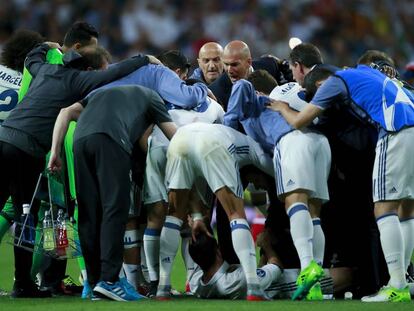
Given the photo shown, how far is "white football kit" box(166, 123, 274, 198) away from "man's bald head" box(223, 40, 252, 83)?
1395mm

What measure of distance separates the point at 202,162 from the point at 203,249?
2.11 ft

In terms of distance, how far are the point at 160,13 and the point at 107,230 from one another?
32.9 ft

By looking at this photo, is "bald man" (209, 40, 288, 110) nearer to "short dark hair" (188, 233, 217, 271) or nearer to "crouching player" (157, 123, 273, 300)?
"crouching player" (157, 123, 273, 300)

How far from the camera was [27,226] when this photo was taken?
770cm

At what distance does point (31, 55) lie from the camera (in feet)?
28.0

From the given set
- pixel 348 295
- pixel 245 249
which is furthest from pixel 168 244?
pixel 348 295

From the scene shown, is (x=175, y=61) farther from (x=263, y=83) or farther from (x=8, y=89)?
(x=8, y=89)

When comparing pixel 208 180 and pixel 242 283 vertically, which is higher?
pixel 208 180

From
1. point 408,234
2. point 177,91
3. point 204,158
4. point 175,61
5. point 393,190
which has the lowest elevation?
point 408,234

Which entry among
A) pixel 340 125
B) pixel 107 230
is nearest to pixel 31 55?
pixel 107 230

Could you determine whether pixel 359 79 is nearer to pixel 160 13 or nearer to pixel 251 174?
pixel 251 174

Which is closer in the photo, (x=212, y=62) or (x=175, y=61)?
(x=175, y=61)

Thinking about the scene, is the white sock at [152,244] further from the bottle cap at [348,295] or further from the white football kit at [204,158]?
the bottle cap at [348,295]

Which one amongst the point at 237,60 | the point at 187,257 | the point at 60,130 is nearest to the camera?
the point at 60,130
